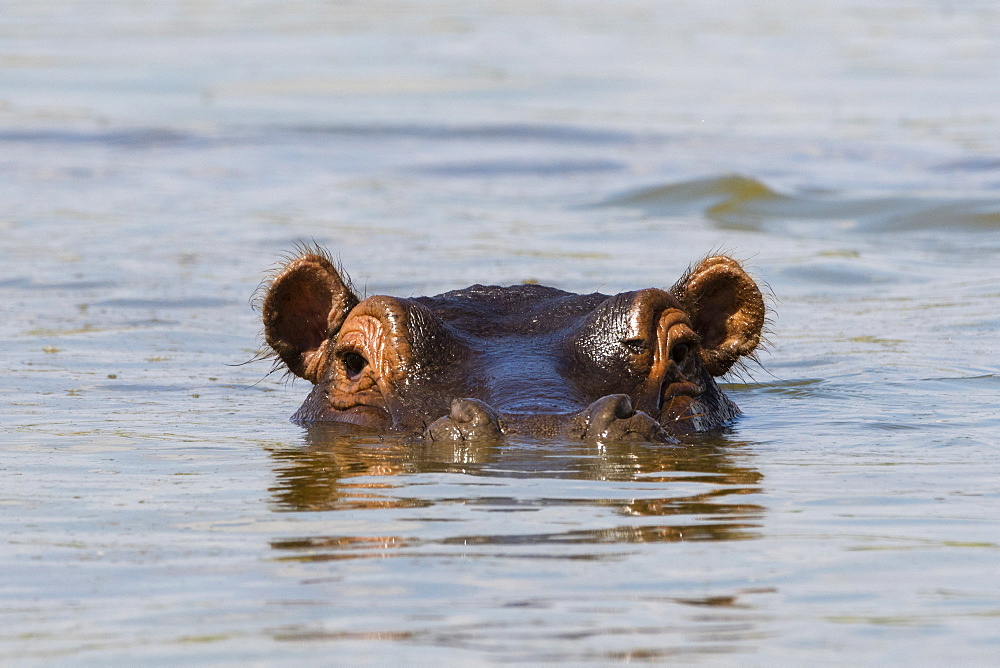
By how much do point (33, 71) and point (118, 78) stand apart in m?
1.57

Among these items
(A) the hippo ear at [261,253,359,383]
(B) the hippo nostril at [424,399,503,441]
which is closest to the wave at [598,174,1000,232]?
(A) the hippo ear at [261,253,359,383]

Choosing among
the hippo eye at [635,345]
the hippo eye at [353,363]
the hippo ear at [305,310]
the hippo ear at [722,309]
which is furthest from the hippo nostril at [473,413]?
the hippo ear at [722,309]

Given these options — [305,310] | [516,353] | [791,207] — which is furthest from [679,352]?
[791,207]

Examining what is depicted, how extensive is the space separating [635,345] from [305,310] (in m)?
1.68

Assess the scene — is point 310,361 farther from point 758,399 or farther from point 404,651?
point 404,651

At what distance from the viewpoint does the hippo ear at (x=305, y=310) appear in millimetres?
7918

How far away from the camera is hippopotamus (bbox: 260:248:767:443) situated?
21.4 feet

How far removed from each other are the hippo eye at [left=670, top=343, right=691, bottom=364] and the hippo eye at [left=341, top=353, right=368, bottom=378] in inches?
50.9

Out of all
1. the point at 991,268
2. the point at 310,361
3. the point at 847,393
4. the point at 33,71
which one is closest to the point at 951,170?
the point at 991,268

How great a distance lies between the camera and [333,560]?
4.85 metres

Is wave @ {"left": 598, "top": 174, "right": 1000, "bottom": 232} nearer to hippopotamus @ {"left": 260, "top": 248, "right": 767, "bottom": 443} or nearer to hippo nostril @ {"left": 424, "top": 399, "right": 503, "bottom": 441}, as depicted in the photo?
hippopotamus @ {"left": 260, "top": 248, "right": 767, "bottom": 443}

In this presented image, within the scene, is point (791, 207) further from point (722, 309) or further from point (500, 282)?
point (722, 309)

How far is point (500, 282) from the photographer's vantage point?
13.8 metres

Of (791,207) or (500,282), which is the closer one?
(500,282)
